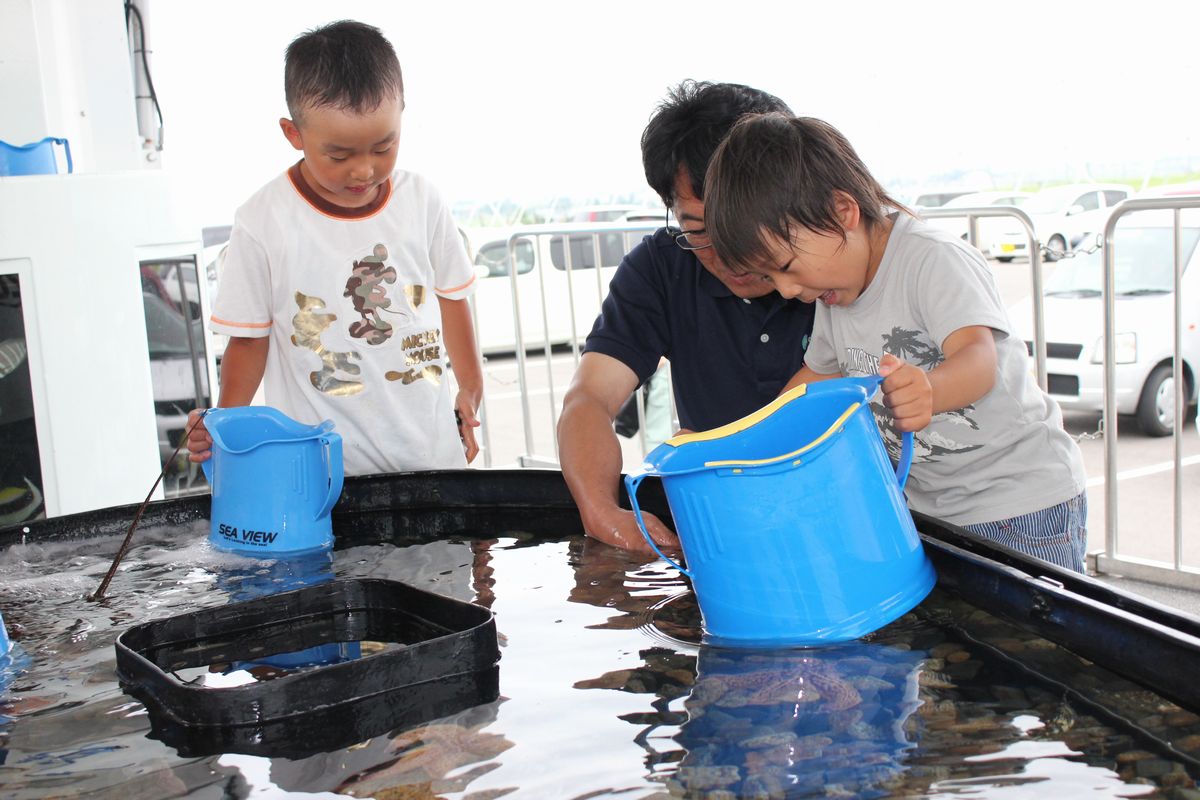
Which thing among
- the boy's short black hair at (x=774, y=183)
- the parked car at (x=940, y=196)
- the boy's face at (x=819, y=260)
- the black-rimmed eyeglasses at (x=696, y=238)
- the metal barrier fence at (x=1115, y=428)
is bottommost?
the metal barrier fence at (x=1115, y=428)

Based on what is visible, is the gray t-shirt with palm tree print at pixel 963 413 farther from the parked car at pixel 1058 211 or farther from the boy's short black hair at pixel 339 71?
the parked car at pixel 1058 211

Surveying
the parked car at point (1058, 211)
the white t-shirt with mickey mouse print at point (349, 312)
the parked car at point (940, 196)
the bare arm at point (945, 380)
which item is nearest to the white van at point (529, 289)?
the parked car at point (1058, 211)

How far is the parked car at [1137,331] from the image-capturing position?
522 cm

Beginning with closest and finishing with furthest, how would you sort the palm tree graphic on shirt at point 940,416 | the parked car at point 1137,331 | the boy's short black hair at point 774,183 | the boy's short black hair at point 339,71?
the boy's short black hair at point 774,183 → the palm tree graphic on shirt at point 940,416 → the boy's short black hair at point 339,71 → the parked car at point 1137,331

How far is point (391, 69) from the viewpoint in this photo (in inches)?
67.9

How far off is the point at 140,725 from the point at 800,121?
1004 mm

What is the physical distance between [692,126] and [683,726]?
0.93 meters

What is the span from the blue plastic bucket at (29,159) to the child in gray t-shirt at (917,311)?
6.95 feet

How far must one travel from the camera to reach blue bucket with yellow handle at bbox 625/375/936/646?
3.37 ft

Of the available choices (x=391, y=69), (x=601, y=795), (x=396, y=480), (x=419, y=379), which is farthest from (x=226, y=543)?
(x=601, y=795)

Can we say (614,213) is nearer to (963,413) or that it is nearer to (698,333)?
(698,333)

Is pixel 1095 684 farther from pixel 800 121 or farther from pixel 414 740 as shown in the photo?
pixel 800 121

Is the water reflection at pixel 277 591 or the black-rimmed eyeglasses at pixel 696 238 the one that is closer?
the water reflection at pixel 277 591

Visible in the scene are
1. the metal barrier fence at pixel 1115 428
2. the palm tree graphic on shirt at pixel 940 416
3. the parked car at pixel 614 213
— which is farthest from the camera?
the parked car at pixel 614 213
